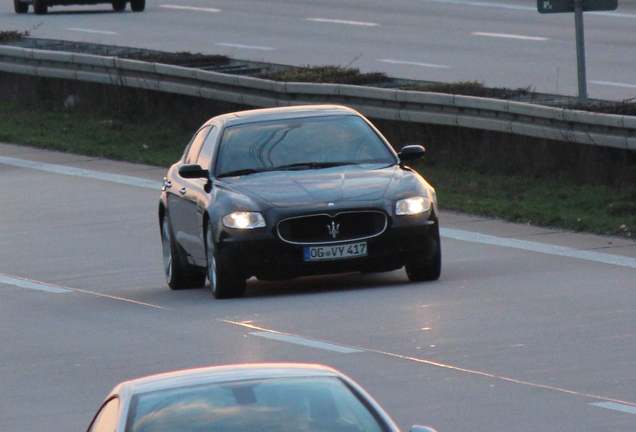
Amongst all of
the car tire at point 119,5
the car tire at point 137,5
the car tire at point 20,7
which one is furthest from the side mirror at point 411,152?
the car tire at point 20,7

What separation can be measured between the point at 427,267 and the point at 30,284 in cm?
355

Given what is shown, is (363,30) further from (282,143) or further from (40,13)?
(282,143)

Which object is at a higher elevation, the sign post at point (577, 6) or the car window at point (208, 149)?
the sign post at point (577, 6)

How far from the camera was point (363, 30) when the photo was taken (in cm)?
3500

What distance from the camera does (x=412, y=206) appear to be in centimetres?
1252

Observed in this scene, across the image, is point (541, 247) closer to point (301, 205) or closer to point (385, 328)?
point (301, 205)

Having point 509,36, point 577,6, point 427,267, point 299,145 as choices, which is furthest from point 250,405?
point 509,36

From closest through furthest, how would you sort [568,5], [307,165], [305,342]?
[305,342]
[307,165]
[568,5]

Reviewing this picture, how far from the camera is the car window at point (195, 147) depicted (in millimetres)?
14188

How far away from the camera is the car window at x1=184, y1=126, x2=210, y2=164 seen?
14188 millimetres

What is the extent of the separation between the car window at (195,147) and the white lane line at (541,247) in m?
2.82

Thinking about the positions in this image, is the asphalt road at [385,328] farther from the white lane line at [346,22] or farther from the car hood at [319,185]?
the white lane line at [346,22]

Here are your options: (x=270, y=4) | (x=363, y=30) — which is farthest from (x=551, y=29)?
(x=270, y=4)

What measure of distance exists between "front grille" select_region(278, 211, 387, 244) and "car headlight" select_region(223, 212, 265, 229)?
0.16 m
